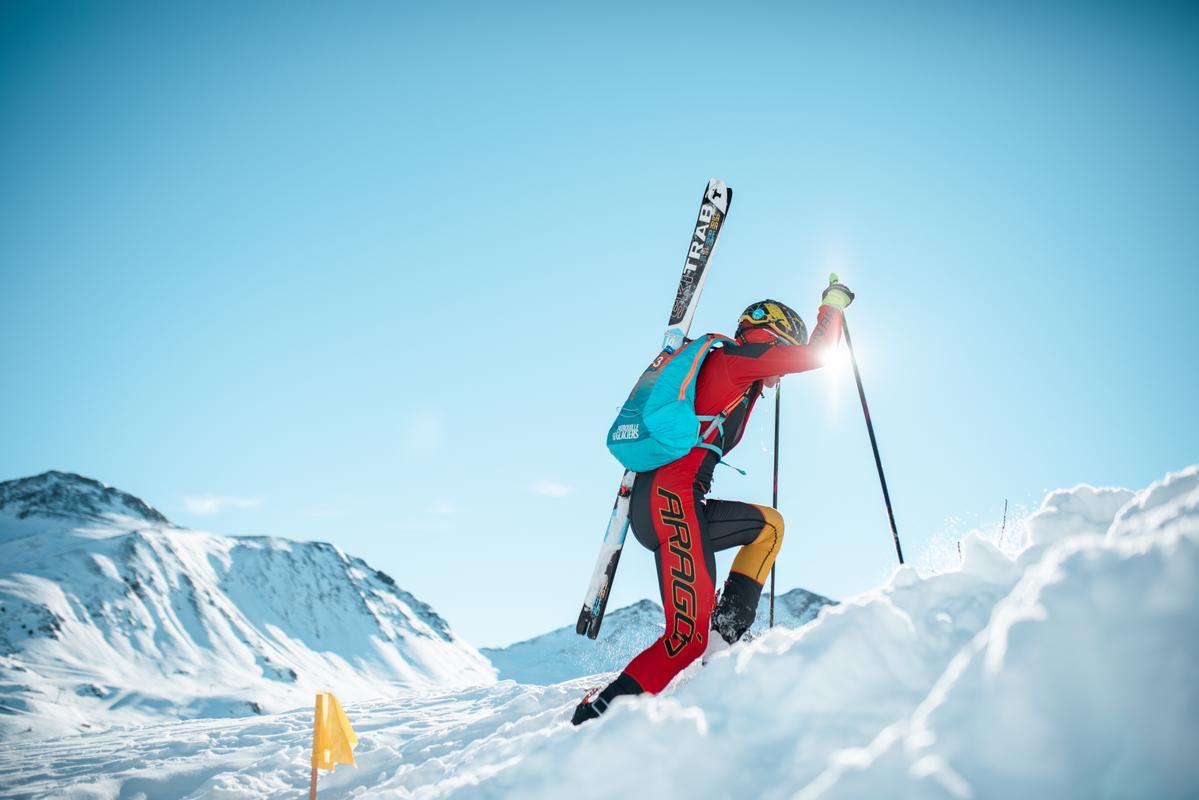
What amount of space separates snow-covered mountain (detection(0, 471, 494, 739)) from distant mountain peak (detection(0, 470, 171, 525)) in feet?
1.51

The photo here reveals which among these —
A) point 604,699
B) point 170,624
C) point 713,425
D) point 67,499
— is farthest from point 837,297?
point 67,499

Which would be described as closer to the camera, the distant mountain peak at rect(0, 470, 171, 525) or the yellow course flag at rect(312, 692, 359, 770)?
the yellow course flag at rect(312, 692, 359, 770)

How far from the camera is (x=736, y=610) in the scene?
4398 mm

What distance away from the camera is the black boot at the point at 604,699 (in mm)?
3662

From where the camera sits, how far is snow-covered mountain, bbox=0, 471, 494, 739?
2387 inches

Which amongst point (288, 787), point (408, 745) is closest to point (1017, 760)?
point (408, 745)

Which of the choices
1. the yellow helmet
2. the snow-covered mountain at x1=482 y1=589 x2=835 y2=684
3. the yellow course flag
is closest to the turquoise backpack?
the yellow helmet

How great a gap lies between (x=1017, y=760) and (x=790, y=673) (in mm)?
1074

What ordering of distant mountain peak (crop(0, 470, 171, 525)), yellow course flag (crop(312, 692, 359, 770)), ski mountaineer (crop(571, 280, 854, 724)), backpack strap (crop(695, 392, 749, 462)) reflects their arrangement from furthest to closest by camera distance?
distant mountain peak (crop(0, 470, 171, 525))
yellow course flag (crop(312, 692, 359, 770))
backpack strap (crop(695, 392, 749, 462))
ski mountaineer (crop(571, 280, 854, 724))

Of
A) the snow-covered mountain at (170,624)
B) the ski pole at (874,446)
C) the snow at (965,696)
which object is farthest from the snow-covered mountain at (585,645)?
the snow at (965,696)

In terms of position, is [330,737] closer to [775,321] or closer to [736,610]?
[736,610]

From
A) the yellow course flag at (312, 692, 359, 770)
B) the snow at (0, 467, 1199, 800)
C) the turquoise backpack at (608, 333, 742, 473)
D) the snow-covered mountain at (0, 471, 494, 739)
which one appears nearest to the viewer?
the snow at (0, 467, 1199, 800)

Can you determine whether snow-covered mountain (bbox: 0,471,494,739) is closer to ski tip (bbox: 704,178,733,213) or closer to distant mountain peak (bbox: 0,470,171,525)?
distant mountain peak (bbox: 0,470,171,525)

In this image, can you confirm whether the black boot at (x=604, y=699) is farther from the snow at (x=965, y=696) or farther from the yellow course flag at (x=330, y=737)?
the yellow course flag at (x=330, y=737)
